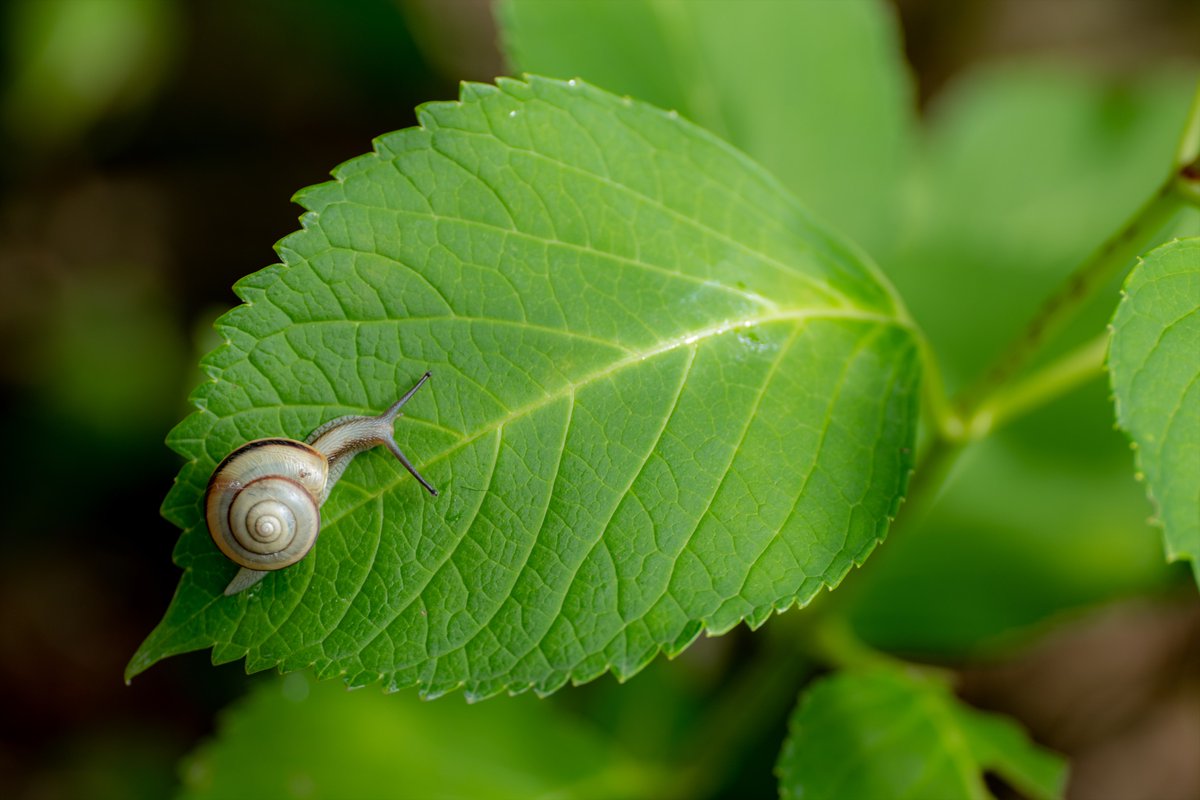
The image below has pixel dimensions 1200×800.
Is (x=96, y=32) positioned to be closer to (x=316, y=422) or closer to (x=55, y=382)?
(x=55, y=382)

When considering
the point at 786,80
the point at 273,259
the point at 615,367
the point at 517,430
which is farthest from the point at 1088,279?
the point at 273,259

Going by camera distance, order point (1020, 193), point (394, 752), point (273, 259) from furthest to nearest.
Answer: point (273, 259) → point (1020, 193) → point (394, 752)

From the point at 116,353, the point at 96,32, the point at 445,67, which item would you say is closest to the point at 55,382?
the point at 116,353

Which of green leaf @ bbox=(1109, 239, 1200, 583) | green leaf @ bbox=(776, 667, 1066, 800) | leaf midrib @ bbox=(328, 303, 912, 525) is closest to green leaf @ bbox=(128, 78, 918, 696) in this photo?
leaf midrib @ bbox=(328, 303, 912, 525)

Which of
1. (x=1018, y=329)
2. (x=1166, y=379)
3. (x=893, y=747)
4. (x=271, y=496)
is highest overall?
(x=271, y=496)

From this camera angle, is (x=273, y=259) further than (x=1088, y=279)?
Yes

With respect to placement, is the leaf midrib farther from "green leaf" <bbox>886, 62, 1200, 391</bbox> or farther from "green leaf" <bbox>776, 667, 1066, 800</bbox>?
"green leaf" <bbox>886, 62, 1200, 391</bbox>

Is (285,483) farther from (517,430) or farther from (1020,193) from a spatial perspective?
(1020,193)
